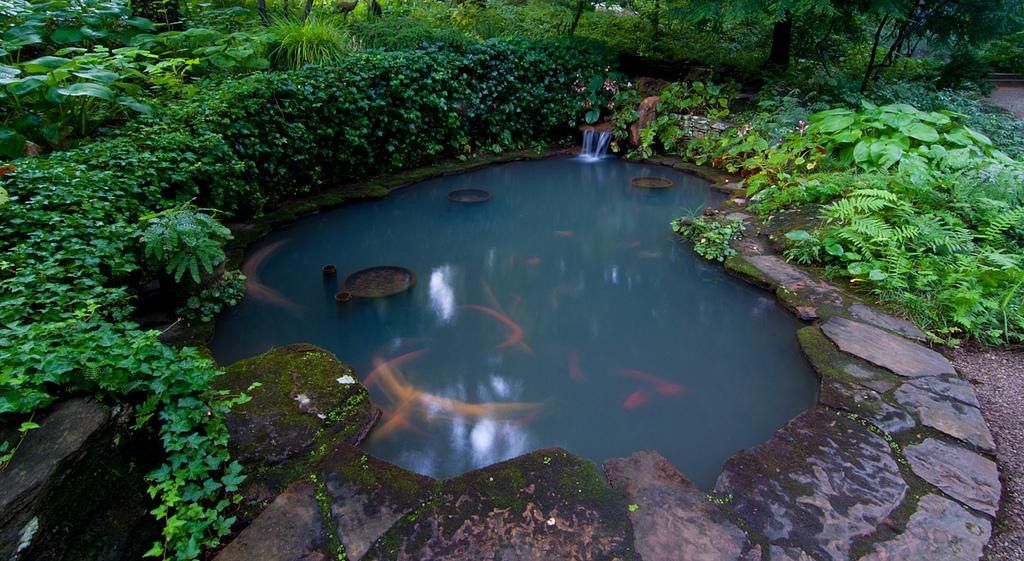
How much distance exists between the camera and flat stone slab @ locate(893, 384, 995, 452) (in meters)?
2.42

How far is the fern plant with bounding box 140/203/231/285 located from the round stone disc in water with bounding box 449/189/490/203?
3.01 meters

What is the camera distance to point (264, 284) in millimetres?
4039

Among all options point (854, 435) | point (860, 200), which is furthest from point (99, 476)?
point (860, 200)

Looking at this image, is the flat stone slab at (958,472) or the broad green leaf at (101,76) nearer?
the flat stone slab at (958,472)

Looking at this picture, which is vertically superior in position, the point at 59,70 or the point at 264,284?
the point at 59,70

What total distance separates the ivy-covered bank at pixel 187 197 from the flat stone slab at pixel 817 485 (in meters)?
2.03

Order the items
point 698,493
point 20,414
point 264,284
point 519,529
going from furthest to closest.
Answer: point 264,284 < point 698,493 < point 519,529 < point 20,414

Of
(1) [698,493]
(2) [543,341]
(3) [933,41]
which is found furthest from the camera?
(3) [933,41]

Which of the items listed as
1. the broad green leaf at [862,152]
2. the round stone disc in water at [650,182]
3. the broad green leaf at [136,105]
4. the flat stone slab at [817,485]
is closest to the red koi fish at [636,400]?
the flat stone slab at [817,485]

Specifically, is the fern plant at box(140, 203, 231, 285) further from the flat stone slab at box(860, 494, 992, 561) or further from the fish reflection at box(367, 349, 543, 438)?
the flat stone slab at box(860, 494, 992, 561)

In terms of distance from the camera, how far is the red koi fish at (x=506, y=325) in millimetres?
3412

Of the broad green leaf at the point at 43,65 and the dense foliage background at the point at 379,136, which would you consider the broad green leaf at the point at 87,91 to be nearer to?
the dense foliage background at the point at 379,136

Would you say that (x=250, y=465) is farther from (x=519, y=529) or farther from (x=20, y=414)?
(x=519, y=529)

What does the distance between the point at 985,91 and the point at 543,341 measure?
830 centimetres
